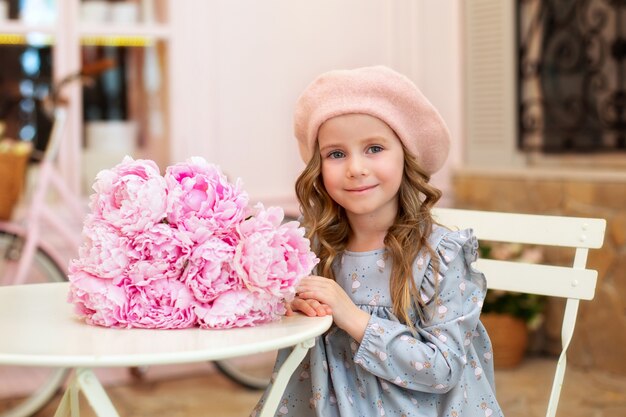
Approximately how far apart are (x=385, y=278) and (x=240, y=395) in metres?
1.94

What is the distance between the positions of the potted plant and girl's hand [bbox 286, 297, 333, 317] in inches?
96.9

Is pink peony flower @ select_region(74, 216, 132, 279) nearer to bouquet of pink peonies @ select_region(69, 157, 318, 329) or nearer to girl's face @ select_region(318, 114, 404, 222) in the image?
bouquet of pink peonies @ select_region(69, 157, 318, 329)

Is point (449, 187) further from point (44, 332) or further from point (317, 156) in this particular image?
point (44, 332)

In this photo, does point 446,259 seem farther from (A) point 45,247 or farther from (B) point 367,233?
(A) point 45,247

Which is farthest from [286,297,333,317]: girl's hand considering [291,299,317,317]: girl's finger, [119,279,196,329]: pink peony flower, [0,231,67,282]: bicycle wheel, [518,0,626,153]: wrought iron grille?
[518,0,626,153]: wrought iron grille

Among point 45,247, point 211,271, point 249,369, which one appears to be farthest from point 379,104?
point 249,369

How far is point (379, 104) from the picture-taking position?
173 centimetres

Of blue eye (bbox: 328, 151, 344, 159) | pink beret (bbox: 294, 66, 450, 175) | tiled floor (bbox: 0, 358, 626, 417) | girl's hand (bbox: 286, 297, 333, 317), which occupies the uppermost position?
pink beret (bbox: 294, 66, 450, 175)

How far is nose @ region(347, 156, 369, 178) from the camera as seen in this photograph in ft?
5.63

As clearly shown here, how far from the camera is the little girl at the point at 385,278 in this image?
1.65 metres

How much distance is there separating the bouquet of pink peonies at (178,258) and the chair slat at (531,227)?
551mm

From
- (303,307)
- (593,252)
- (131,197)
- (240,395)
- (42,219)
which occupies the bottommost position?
(240,395)

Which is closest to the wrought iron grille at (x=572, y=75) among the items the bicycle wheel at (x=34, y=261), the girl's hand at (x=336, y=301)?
the bicycle wheel at (x=34, y=261)

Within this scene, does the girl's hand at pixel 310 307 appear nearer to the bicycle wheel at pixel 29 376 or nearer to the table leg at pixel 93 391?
the table leg at pixel 93 391
